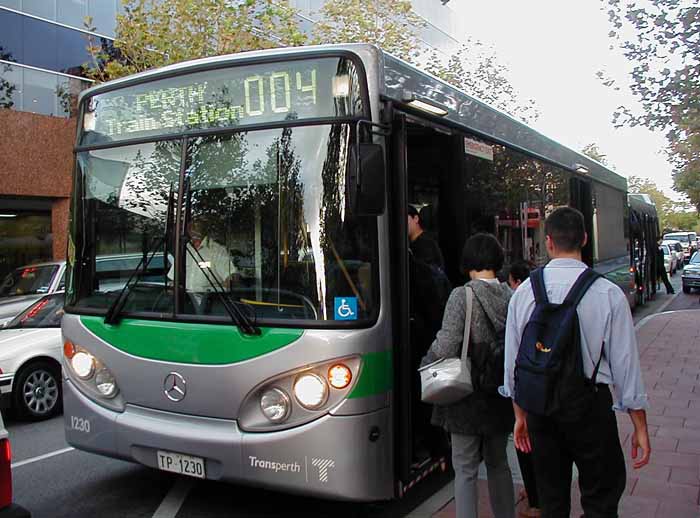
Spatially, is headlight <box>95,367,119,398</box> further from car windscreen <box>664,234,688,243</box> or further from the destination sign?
car windscreen <box>664,234,688,243</box>

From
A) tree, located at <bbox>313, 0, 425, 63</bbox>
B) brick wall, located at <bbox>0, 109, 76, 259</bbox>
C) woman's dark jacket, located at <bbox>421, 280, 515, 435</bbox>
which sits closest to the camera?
woman's dark jacket, located at <bbox>421, 280, 515, 435</bbox>

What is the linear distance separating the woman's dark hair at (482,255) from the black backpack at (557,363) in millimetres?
844

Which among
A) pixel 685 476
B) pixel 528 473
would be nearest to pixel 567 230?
pixel 528 473

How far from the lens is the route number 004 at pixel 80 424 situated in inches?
186

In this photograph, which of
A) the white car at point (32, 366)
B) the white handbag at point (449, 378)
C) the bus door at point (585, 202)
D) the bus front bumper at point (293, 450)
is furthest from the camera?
the bus door at point (585, 202)

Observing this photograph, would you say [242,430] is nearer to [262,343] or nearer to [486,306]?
[262,343]

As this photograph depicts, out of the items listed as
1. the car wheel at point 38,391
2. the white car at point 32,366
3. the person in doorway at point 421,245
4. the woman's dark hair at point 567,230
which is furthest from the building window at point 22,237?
the woman's dark hair at point 567,230

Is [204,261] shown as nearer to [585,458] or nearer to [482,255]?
[482,255]

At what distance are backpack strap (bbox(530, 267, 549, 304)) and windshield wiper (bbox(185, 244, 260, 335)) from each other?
1668 millimetres

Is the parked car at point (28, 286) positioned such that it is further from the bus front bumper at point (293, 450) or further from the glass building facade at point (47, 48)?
the glass building facade at point (47, 48)

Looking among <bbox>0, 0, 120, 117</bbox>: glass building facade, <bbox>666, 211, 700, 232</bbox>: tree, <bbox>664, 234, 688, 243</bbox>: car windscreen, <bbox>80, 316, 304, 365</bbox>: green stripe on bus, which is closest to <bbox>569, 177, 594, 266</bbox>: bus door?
<bbox>80, 316, 304, 365</bbox>: green stripe on bus

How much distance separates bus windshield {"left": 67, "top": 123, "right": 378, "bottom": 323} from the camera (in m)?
4.11

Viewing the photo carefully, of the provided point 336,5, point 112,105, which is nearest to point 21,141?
point 336,5

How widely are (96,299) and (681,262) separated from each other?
43504 millimetres
